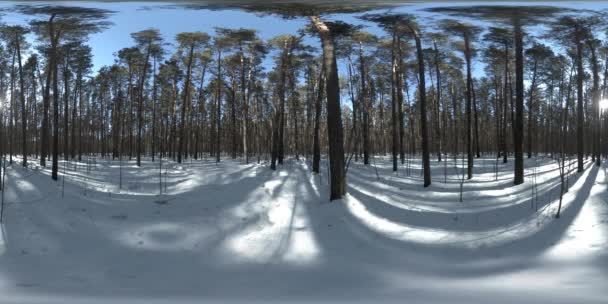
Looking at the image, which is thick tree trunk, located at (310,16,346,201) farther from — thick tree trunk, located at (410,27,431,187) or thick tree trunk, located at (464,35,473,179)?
thick tree trunk, located at (464,35,473,179)

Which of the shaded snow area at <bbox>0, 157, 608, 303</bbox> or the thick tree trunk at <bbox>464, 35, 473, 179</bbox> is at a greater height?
the thick tree trunk at <bbox>464, 35, 473, 179</bbox>

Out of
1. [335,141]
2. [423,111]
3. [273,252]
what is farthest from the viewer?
[423,111]

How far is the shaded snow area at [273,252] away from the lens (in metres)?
1.13

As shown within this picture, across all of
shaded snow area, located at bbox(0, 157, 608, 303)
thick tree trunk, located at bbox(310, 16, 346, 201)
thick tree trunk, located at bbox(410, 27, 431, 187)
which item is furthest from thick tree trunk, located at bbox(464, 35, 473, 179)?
thick tree trunk, located at bbox(310, 16, 346, 201)

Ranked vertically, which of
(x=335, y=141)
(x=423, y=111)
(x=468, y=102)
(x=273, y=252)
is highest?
(x=423, y=111)

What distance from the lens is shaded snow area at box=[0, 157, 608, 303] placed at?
1.13 m

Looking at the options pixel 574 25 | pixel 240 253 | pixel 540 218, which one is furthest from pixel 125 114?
pixel 540 218

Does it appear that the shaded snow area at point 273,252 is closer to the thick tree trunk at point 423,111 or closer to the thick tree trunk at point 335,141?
the thick tree trunk at point 423,111

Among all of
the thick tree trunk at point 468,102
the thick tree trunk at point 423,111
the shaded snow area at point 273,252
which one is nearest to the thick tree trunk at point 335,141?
the thick tree trunk at point 423,111

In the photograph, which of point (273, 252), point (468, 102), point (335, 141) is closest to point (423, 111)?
point (335, 141)

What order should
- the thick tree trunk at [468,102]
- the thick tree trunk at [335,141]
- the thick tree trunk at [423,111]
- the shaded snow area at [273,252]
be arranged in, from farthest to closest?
the thick tree trunk at [335,141]
the thick tree trunk at [423,111]
the thick tree trunk at [468,102]
the shaded snow area at [273,252]

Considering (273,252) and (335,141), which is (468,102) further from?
(335,141)

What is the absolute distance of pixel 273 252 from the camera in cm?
147

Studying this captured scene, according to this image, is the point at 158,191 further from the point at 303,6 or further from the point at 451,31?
the point at 451,31
